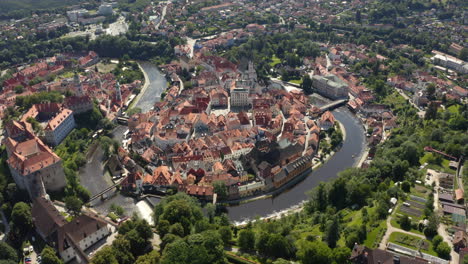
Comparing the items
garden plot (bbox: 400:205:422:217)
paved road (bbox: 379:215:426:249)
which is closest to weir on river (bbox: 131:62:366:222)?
garden plot (bbox: 400:205:422:217)

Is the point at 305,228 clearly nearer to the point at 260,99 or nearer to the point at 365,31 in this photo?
the point at 260,99

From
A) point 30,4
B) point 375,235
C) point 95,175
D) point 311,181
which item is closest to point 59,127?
point 95,175

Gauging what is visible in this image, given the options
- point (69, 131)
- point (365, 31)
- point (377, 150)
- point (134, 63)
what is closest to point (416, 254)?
point (377, 150)

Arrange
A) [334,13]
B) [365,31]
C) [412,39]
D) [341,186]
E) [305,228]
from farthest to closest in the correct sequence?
[334,13] → [365,31] → [412,39] → [341,186] → [305,228]

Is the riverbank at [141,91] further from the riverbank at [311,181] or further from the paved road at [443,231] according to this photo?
the paved road at [443,231]

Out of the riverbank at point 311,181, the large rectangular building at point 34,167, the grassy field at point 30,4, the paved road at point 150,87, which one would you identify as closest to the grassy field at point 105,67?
the paved road at point 150,87

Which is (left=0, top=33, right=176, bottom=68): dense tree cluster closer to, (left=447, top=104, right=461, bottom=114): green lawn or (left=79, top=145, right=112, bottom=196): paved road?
(left=79, top=145, right=112, bottom=196): paved road
